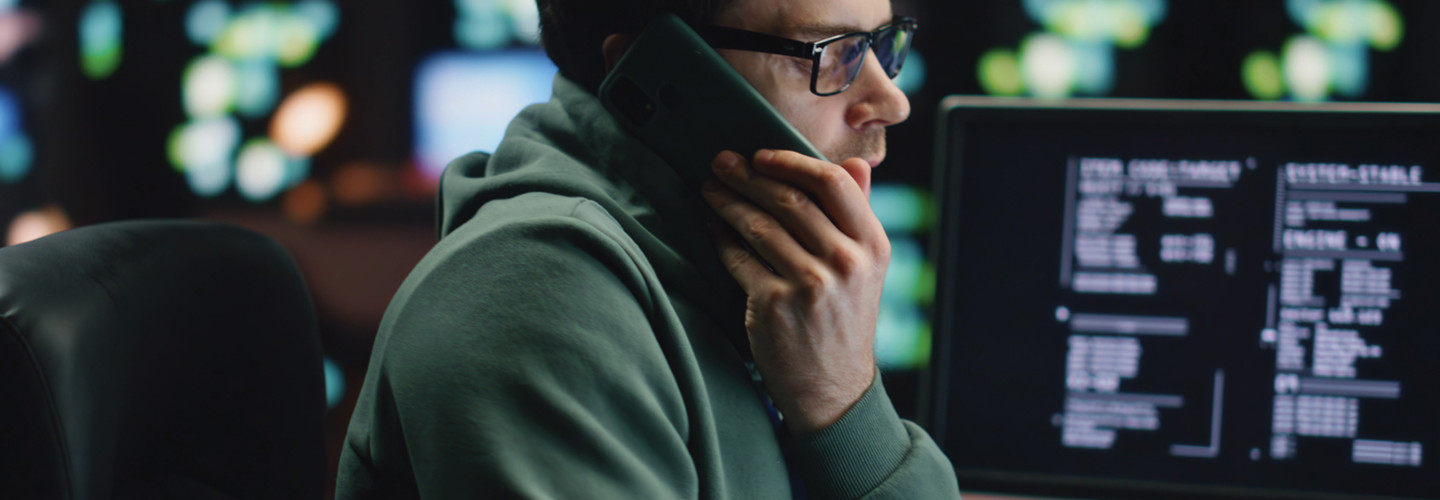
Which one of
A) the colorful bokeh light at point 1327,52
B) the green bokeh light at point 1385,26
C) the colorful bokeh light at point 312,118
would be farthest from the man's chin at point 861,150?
the colorful bokeh light at point 312,118

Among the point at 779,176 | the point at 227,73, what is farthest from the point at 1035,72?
the point at 227,73

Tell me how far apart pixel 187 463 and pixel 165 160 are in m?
2.06

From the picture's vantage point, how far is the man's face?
0.75 meters

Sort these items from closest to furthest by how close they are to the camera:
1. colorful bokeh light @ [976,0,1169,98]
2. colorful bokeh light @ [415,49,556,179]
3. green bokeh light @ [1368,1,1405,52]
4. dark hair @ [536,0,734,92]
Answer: dark hair @ [536,0,734,92] → green bokeh light @ [1368,1,1405,52] → colorful bokeh light @ [976,0,1169,98] → colorful bokeh light @ [415,49,556,179]

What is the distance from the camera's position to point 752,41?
75 centimetres

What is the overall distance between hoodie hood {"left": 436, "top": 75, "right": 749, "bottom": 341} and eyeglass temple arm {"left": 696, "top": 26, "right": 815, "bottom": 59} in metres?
0.11

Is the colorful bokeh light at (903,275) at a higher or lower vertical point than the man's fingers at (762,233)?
lower

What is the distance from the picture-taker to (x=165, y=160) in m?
2.49

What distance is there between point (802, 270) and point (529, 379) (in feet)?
0.72

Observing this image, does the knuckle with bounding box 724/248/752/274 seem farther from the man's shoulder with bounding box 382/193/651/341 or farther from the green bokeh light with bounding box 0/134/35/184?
the green bokeh light with bounding box 0/134/35/184

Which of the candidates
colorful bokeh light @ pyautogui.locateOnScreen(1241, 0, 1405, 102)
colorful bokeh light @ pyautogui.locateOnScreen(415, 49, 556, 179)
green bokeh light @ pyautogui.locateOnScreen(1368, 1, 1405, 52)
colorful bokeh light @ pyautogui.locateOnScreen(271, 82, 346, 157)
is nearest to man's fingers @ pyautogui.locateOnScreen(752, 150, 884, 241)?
colorful bokeh light @ pyautogui.locateOnScreen(1241, 0, 1405, 102)

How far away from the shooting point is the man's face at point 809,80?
755mm

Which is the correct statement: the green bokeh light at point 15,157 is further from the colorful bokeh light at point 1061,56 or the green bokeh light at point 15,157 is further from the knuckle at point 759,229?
the knuckle at point 759,229

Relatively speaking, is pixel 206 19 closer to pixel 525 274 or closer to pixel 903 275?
pixel 903 275
